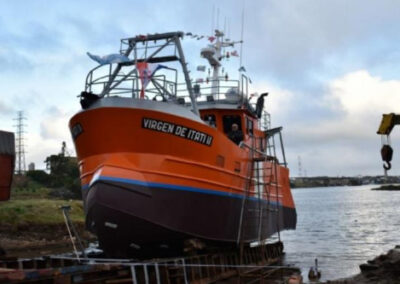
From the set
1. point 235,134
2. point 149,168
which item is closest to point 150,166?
point 149,168

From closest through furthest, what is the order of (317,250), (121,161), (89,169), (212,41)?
(121,161), (89,169), (212,41), (317,250)

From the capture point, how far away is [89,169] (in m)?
11.5

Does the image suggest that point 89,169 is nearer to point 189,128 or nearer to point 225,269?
point 189,128

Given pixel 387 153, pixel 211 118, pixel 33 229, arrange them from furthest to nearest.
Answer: pixel 33 229 → pixel 211 118 → pixel 387 153

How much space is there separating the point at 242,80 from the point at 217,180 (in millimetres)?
4507

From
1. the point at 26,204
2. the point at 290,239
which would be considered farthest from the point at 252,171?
the point at 26,204

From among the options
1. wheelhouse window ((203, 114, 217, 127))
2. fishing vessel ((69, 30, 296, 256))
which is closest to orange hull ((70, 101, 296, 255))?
fishing vessel ((69, 30, 296, 256))

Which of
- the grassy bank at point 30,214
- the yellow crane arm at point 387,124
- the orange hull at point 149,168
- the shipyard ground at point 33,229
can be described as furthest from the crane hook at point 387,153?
the grassy bank at point 30,214

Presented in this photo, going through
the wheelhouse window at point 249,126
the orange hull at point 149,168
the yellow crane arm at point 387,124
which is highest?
the wheelhouse window at point 249,126

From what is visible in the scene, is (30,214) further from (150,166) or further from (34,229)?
(150,166)

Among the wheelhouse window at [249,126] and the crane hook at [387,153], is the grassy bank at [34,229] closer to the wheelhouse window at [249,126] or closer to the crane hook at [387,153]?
the wheelhouse window at [249,126]

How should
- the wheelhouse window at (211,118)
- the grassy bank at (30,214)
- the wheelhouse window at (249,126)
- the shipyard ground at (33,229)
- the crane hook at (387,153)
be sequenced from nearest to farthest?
the crane hook at (387,153), the wheelhouse window at (211,118), the wheelhouse window at (249,126), the shipyard ground at (33,229), the grassy bank at (30,214)

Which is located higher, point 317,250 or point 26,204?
point 26,204

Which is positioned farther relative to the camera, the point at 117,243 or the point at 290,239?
the point at 290,239
